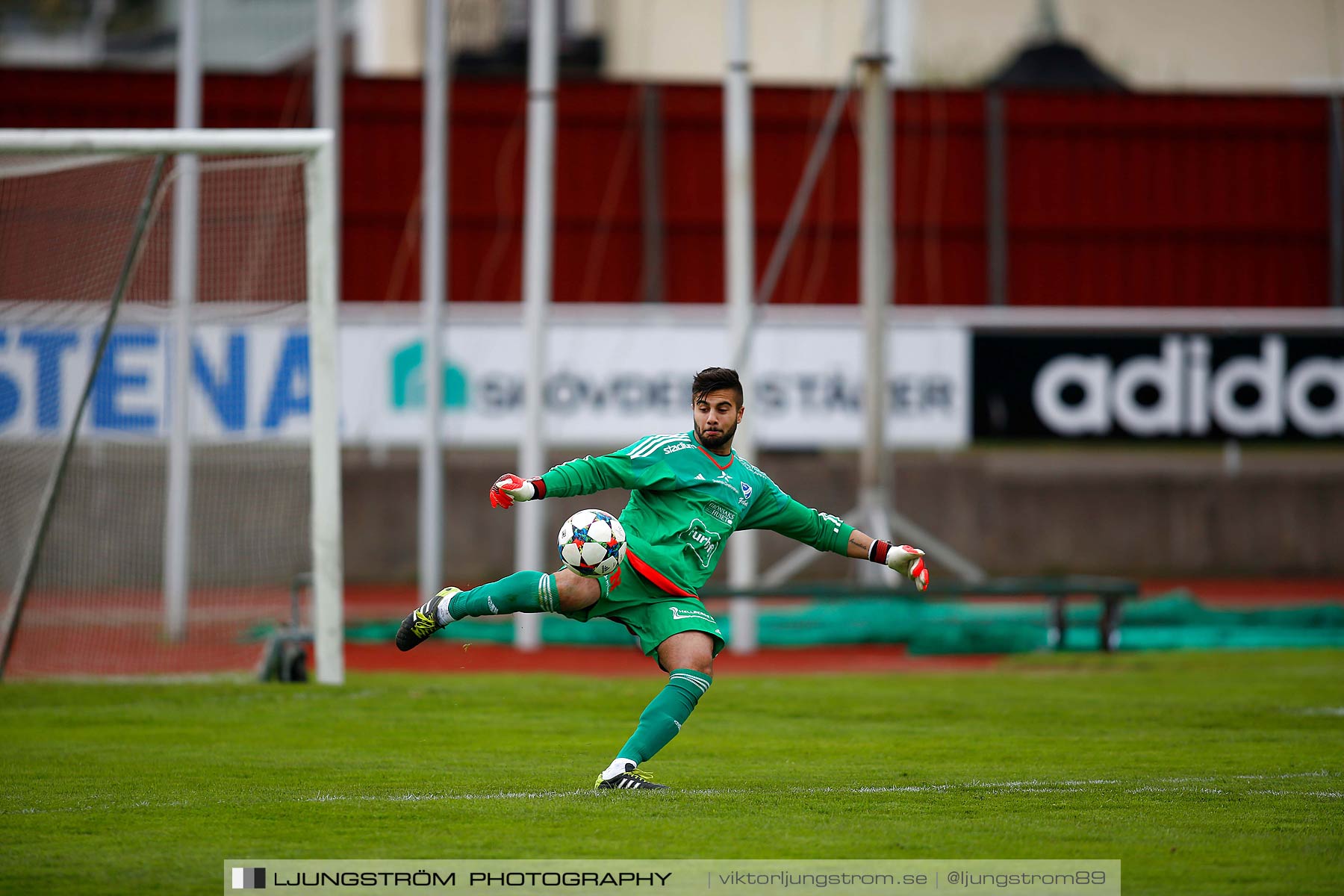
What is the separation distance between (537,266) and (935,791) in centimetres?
921

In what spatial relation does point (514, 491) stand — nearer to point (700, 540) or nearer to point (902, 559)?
point (700, 540)

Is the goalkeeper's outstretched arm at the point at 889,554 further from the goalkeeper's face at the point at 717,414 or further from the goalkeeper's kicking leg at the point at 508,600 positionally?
the goalkeeper's kicking leg at the point at 508,600

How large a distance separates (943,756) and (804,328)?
1419cm

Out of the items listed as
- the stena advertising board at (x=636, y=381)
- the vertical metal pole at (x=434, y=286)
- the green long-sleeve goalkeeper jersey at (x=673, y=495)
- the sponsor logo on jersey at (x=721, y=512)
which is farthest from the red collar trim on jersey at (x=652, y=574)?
the stena advertising board at (x=636, y=381)

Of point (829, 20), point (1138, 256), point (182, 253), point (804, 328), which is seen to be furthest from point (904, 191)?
point (182, 253)

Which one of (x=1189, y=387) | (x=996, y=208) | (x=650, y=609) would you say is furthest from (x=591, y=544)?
(x=996, y=208)

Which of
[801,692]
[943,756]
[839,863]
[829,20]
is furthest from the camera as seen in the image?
[829,20]

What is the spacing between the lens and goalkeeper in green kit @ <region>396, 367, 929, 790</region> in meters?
7.46

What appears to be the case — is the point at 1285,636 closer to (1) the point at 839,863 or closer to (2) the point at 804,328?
(2) the point at 804,328

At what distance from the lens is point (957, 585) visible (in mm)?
15633

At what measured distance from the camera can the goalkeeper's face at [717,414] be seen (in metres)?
7.45

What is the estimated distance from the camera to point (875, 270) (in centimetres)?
1833

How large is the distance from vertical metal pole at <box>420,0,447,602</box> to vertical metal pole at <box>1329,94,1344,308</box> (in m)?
16.5

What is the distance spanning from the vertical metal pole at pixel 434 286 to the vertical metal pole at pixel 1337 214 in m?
16.5
